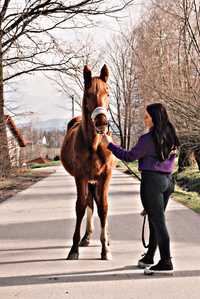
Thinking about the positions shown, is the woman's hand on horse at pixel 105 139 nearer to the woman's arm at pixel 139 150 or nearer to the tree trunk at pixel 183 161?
the woman's arm at pixel 139 150

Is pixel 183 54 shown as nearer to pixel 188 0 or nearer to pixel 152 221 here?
pixel 188 0

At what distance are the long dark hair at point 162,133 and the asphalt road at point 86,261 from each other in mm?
1333

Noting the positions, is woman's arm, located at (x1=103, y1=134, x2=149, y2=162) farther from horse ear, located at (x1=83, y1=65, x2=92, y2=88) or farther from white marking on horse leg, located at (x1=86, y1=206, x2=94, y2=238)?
white marking on horse leg, located at (x1=86, y1=206, x2=94, y2=238)

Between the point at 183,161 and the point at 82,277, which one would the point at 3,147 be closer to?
the point at 183,161

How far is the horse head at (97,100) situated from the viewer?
574cm

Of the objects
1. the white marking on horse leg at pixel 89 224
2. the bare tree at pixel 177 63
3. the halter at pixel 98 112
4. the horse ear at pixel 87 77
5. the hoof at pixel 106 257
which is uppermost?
the bare tree at pixel 177 63

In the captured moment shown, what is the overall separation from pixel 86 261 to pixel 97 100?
1951mm

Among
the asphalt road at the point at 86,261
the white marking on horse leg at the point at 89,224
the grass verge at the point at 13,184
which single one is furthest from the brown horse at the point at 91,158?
the grass verge at the point at 13,184

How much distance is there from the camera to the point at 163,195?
18.7 ft

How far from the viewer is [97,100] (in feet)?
19.6

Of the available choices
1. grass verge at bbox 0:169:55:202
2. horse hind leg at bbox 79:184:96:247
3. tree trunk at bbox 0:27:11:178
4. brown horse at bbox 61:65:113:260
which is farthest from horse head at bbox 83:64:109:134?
tree trunk at bbox 0:27:11:178

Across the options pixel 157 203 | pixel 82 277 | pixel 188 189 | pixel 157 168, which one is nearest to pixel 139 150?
pixel 157 168

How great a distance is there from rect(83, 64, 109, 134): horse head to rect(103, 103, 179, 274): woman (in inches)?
19.2

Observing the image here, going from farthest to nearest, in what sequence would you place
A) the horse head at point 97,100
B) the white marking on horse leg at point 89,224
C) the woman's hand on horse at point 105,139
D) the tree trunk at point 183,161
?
the tree trunk at point 183,161
the white marking on horse leg at point 89,224
the woman's hand on horse at point 105,139
the horse head at point 97,100
